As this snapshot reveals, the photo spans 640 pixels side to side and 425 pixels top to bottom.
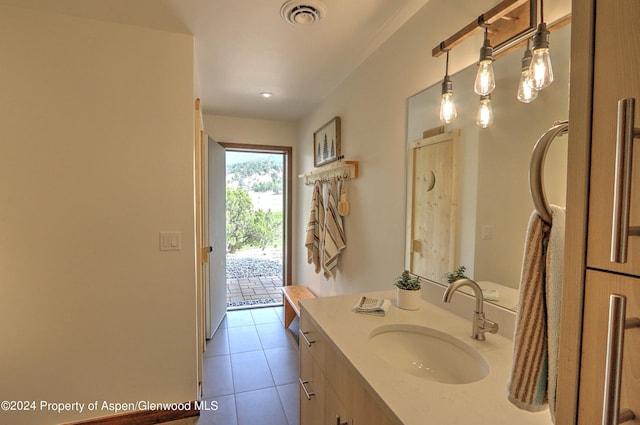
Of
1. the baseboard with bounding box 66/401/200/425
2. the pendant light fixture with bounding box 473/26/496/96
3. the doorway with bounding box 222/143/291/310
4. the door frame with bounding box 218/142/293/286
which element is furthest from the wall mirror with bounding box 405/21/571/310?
the doorway with bounding box 222/143/291/310

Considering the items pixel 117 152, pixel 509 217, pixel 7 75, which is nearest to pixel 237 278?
pixel 117 152

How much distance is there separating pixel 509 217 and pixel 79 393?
2414 mm

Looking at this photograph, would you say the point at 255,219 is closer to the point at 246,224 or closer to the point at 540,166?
the point at 246,224

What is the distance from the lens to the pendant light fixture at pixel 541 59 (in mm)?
866

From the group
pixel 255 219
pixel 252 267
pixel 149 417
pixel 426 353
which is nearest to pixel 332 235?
pixel 426 353

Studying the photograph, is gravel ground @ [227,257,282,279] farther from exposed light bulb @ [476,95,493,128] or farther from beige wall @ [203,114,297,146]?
exposed light bulb @ [476,95,493,128]

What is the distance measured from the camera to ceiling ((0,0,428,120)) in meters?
1.60

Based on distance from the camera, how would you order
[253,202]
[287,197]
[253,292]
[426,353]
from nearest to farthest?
[426,353] → [287,197] → [253,292] → [253,202]

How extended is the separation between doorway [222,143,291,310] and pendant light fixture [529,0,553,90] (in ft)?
10.8

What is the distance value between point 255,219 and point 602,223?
4399mm

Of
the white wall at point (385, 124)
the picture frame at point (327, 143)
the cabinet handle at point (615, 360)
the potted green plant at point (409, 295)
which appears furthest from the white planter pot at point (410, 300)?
the picture frame at point (327, 143)

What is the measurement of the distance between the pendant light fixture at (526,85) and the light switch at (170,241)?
1.85m

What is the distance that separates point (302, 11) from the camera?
1.62m

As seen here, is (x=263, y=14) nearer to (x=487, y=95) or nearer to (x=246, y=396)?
(x=487, y=95)
